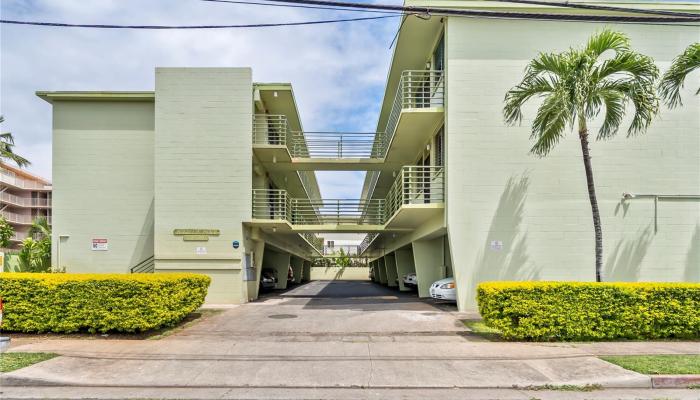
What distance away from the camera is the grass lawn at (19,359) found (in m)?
7.73

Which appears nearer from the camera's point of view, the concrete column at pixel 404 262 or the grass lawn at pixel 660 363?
the grass lawn at pixel 660 363

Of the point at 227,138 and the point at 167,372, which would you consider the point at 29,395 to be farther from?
the point at 227,138

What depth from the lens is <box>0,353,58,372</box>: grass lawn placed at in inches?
304

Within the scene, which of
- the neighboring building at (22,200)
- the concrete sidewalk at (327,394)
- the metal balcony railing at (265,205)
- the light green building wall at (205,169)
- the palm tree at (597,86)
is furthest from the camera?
the neighboring building at (22,200)

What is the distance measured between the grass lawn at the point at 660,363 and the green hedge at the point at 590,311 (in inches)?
62.5

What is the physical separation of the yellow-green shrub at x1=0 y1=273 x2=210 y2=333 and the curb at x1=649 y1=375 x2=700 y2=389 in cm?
923

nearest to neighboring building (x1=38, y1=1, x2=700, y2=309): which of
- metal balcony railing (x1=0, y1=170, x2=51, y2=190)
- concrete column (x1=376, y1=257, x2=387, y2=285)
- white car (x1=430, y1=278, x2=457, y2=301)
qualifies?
white car (x1=430, y1=278, x2=457, y2=301)

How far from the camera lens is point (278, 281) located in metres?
30.0

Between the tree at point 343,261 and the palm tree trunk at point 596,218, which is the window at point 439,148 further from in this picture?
the tree at point 343,261

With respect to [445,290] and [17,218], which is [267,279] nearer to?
[445,290]

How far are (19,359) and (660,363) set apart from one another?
413 inches

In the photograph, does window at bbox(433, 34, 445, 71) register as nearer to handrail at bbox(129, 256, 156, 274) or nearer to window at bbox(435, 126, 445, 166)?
window at bbox(435, 126, 445, 166)

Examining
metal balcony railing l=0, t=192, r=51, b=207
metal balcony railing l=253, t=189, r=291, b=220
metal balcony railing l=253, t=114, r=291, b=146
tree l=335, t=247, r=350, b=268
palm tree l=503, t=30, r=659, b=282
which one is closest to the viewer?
palm tree l=503, t=30, r=659, b=282

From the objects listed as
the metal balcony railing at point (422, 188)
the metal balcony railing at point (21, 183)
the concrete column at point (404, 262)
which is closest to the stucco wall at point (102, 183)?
the metal balcony railing at point (422, 188)
